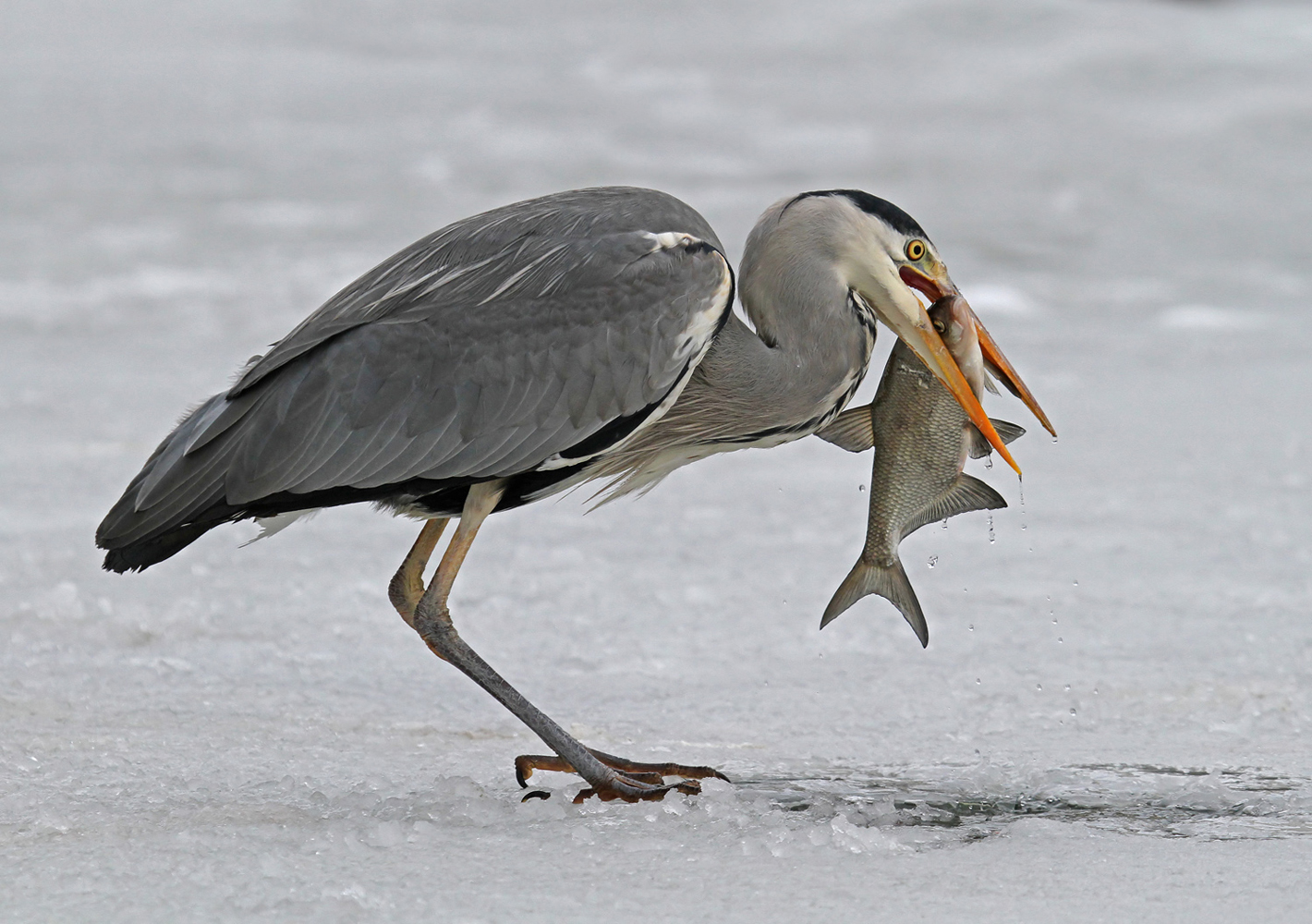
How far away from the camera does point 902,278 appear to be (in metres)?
3.84

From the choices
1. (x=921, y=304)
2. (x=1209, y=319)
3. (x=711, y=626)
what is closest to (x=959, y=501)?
(x=921, y=304)

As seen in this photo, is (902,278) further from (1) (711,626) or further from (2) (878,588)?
(1) (711,626)

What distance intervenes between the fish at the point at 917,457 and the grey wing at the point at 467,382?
0.46 m

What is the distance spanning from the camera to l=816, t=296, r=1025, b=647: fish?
3664mm

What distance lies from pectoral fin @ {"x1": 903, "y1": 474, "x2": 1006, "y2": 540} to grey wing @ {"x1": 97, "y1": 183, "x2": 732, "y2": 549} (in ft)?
2.06

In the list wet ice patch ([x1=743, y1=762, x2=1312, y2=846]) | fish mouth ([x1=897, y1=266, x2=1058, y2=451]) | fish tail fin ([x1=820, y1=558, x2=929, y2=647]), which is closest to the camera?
wet ice patch ([x1=743, y1=762, x2=1312, y2=846])

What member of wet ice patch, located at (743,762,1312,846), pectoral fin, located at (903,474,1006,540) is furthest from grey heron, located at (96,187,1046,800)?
wet ice patch, located at (743,762,1312,846)

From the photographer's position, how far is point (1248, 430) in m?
6.77

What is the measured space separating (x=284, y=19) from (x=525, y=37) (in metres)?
2.28

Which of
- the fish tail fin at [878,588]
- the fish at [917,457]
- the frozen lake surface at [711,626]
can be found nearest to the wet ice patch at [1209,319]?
the frozen lake surface at [711,626]

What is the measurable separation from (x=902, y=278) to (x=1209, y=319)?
5874 mm

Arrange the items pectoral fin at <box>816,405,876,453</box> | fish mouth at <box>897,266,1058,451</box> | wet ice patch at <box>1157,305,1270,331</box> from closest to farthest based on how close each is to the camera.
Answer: fish mouth at <box>897,266,1058,451</box>, pectoral fin at <box>816,405,876,453</box>, wet ice patch at <box>1157,305,1270,331</box>

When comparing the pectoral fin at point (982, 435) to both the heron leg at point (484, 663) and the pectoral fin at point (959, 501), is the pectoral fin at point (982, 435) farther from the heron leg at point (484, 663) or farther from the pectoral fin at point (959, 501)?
the heron leg at point (484, 663)

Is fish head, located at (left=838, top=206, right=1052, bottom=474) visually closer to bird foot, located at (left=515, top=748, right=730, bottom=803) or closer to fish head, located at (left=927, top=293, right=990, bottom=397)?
fish head, located at (left=927, top=293, right=990, bottom=397)
